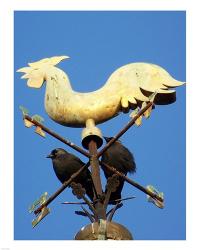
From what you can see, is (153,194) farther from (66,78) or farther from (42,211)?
(66,78)

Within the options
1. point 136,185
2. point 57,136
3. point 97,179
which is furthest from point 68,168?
point 136,185

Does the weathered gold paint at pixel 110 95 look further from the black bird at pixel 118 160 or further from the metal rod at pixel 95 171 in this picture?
the metal rod at pixel 95 171

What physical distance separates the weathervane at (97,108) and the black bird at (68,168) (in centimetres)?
14

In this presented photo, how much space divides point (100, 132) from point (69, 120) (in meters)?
0.45

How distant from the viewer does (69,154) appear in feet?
35.8

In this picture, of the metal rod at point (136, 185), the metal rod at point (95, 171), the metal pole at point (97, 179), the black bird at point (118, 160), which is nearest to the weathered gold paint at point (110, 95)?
the black bird at point (118, 160)

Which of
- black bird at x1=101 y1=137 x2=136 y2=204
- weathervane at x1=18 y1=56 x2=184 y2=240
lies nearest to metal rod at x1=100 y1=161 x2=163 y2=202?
weathervane at x1=18 y1=56 x2=184 y2=240

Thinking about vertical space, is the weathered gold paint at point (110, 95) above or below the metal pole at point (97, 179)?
above

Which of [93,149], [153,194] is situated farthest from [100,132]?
[153,194]

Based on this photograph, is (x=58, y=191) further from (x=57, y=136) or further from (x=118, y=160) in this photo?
(x=118, y=160)

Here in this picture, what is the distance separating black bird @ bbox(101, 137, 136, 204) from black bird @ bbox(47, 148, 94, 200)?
8.8 inches

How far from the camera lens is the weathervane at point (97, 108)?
32.6ft

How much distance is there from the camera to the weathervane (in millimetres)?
9930

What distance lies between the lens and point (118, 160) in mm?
10844
